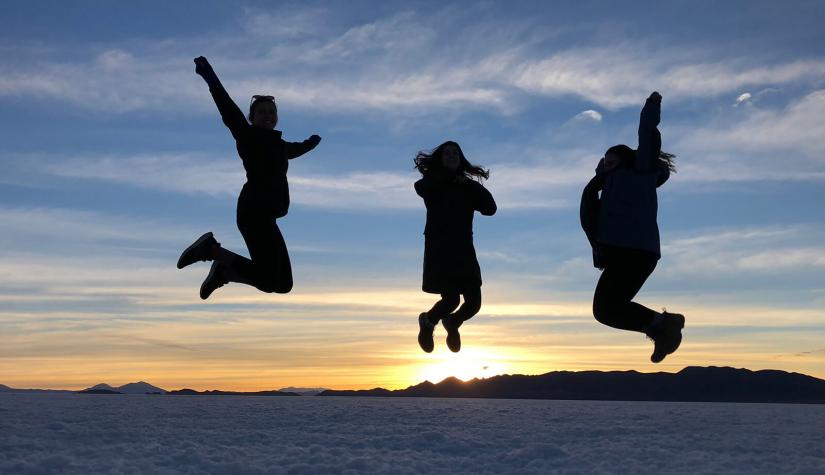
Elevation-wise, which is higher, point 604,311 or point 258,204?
point 258,204

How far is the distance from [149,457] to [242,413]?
7.54 m

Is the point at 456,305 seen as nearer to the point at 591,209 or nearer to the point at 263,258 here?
the point at 591,209

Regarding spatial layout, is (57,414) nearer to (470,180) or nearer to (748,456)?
(470,180)

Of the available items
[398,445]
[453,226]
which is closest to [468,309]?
[453,226]

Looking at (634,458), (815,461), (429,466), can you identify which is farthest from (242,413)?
(815,461)

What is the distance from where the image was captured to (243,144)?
8.37m

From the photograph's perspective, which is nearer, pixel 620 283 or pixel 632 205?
pixel 632 205

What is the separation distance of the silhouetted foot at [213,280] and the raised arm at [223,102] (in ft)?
5.15

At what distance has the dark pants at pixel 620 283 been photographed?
855cm

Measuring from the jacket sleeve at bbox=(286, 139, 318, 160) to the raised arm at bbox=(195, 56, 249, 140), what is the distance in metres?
0.59

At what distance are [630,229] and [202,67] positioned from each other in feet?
16.7

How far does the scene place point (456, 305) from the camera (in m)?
10.1

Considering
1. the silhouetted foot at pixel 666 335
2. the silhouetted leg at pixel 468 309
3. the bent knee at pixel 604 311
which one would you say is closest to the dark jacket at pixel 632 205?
the bent knee at pixel 604 311

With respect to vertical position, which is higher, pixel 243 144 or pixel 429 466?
pixel 243 144
